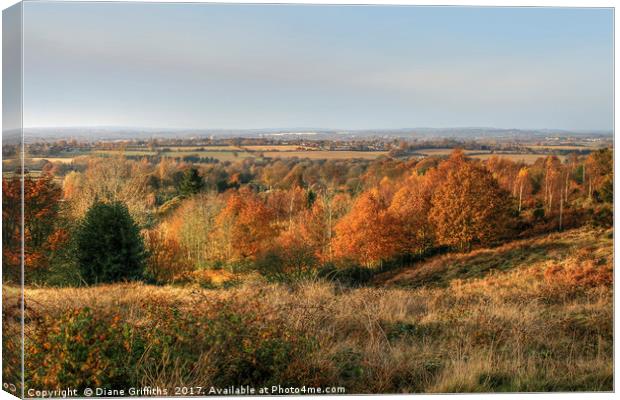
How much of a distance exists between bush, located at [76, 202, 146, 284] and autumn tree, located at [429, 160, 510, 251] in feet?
13.1

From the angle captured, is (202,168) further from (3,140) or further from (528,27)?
(528,27)

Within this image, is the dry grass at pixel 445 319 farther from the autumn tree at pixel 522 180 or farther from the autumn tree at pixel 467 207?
the autumn tree at pixel 522 180

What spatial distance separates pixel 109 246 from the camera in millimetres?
10695

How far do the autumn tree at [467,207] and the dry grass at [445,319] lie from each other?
10.7 inches

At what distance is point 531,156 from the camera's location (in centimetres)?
1141

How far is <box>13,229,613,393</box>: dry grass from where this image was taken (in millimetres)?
9922

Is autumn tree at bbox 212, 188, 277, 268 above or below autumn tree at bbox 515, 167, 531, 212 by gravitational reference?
below

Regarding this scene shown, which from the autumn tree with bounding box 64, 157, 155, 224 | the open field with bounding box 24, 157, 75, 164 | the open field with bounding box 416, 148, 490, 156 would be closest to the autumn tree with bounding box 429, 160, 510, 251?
the open field with bounding box 416, 148, 490, 156

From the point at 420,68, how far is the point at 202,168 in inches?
124

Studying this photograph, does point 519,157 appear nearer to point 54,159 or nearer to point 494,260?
point 494,260

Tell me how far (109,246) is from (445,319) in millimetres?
4465

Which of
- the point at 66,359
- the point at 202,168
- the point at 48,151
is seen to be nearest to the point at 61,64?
the point at 48,151

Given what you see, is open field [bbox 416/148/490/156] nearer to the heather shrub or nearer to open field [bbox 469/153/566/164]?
open field [bbox 469/153/566/164]

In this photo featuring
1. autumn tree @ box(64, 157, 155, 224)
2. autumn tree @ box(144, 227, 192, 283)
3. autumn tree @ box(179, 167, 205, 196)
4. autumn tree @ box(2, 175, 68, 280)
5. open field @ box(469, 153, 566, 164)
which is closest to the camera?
autumn tree @ box(2, 175, 68, 280)
